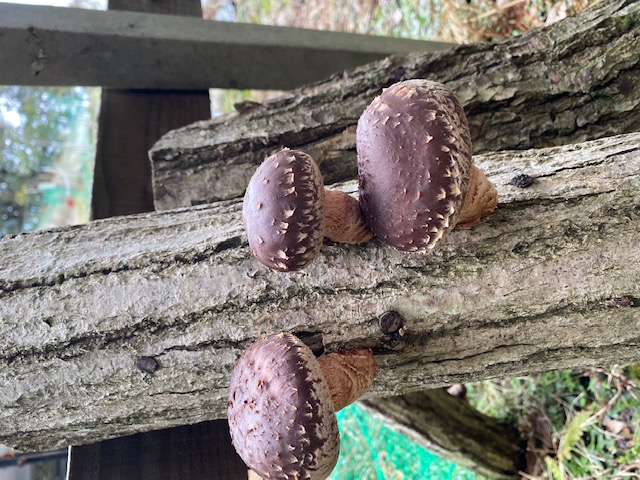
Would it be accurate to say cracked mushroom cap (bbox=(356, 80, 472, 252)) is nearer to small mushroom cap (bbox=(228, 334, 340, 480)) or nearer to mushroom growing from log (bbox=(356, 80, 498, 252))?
mushroom growing from log (bbox=(356, 80, 498, 252))

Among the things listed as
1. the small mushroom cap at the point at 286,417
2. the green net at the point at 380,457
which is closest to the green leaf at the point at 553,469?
the green net at the point at 380,457

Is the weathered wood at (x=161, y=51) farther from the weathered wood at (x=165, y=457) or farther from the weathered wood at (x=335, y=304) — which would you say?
the weathered wood at (x=165, y=457)

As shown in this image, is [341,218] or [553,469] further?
[553,469]

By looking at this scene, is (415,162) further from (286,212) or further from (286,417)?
(286,417)

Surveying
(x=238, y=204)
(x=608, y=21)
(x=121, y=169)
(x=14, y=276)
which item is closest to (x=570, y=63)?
(x=608, y=21)

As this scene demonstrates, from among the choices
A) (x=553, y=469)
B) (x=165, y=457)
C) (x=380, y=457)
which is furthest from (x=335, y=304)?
(x=380, y=457)

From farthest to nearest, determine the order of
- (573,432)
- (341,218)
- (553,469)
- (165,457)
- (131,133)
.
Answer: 1. (553,469)
2. (573,432)
3. (131,133)
4. (165,457)
5. (341,218)
